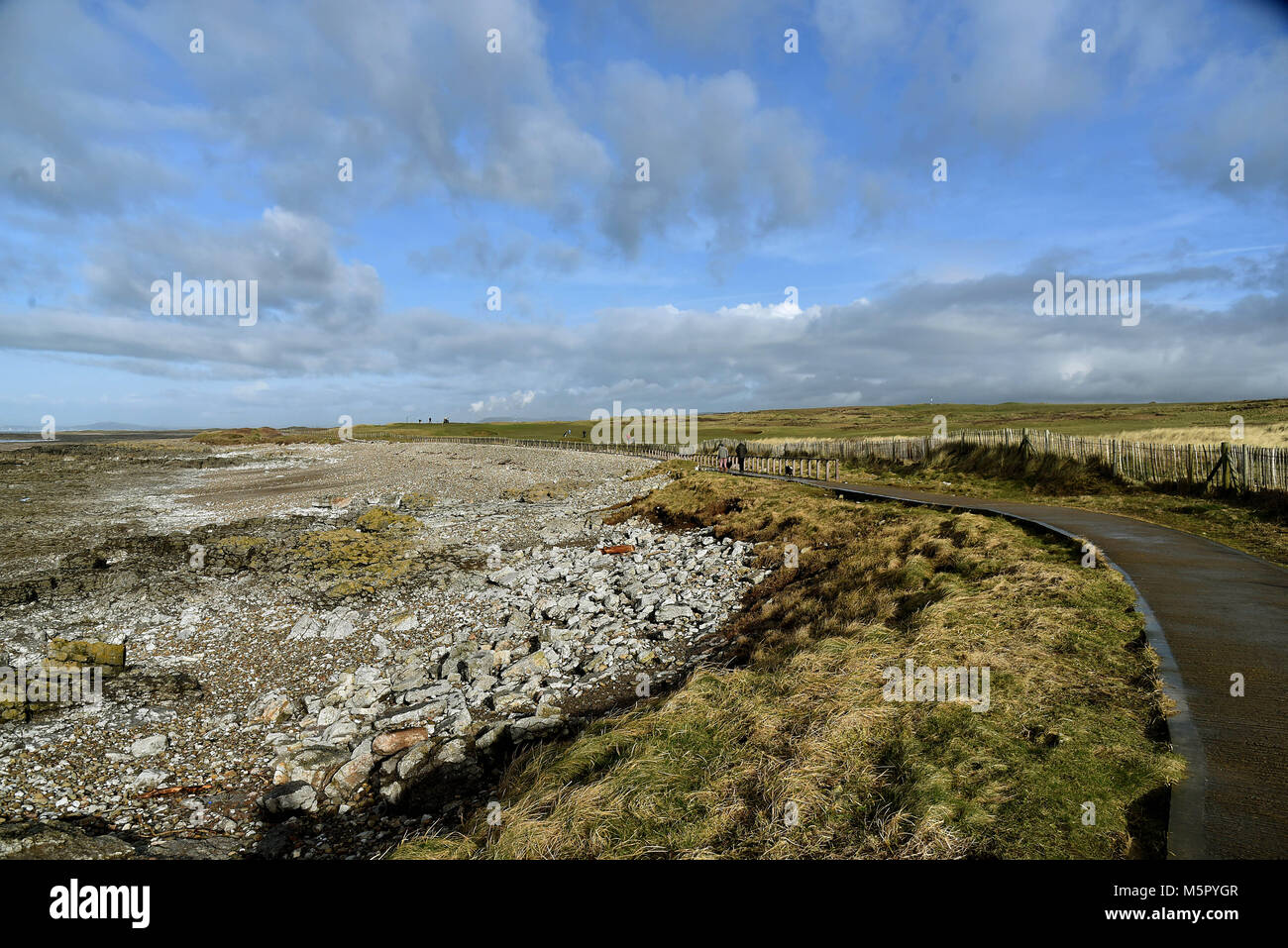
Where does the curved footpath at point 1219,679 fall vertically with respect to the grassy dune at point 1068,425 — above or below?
below

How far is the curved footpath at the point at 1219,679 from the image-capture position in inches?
150

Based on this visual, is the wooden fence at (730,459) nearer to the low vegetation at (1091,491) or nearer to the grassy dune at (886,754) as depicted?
the low vegetation at (1091,491)

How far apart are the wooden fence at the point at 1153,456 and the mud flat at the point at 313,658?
14.0 metres

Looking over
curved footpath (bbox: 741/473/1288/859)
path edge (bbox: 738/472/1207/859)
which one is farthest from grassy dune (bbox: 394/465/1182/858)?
curved footpath (bbox: 741/473/1288/859)

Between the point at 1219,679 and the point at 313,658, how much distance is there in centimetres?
1351

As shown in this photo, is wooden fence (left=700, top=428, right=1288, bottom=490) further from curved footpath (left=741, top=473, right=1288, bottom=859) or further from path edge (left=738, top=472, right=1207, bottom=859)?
path edge (left=738, top=472, right=1207, bottom=859)

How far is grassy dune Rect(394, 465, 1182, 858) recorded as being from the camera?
4.24m

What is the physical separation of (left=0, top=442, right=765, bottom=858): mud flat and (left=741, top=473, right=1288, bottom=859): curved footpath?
6.38 m

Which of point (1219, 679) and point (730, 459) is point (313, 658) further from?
point (730, 459)

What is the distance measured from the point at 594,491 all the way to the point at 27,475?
4769 cm

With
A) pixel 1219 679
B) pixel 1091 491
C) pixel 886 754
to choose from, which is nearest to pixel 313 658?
pixel 886 754

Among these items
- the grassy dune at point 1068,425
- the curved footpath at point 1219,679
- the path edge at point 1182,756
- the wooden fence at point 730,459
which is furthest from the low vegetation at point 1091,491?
the path edge at point 1182,756
